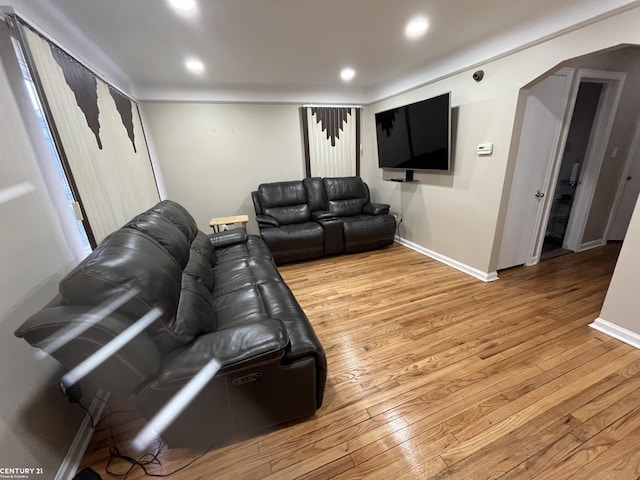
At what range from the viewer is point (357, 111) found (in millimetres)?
4301

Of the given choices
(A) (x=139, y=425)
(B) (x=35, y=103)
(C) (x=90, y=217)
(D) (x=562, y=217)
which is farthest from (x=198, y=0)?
(D) (x=562, y=217)

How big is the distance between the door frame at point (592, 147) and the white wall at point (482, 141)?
843 mm

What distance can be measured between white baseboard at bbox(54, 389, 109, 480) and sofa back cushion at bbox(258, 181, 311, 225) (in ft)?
8.60

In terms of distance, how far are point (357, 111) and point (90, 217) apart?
12.9ft

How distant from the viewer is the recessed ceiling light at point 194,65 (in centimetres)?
264

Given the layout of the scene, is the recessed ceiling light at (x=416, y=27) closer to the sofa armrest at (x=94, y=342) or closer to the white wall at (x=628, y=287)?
the white wall at (x=628, y=287)

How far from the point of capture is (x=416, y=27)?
83.5 inches

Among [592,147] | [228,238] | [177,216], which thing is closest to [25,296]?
[177,216]

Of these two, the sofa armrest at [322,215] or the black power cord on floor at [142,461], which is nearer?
the black power cord on floor at [142,461]

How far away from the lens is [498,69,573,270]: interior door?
2473 mm

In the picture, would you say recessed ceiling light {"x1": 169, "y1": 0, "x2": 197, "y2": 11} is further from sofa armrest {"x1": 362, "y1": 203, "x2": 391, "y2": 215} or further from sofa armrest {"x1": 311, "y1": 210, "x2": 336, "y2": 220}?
sofa armrest {"x1": 362, "y1": 203, "x2": 391, "y2": 215}

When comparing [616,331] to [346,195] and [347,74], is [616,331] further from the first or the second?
[347,74]

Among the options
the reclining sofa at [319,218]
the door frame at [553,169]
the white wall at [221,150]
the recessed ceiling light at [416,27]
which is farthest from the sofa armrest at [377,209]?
the recessed ceiling light at [416,27]

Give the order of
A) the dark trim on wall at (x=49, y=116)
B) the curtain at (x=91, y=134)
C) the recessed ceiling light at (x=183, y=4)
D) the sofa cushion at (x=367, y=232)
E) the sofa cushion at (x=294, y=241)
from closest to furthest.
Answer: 1. the dark trim on wall at (x=49, y=116)
2. the curtain at (x=91, y=134)
3. the recessed ceiling light at (x=183, y=4)
4. the sofa cushion at (x=294, y=241)
5. the sofa cushion at (x=367, y=232)
